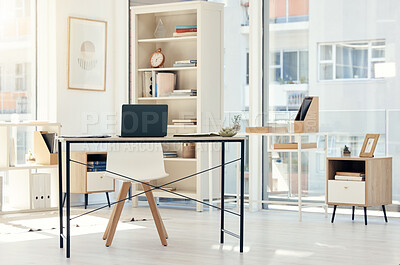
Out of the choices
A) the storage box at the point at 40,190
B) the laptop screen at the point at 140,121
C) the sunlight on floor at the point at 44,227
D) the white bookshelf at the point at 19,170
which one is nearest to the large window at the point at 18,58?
the white bookshelf at the point at 19,170

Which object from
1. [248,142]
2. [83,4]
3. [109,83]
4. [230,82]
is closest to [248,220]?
[248,142]

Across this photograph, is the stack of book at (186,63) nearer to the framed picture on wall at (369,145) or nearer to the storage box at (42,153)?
the storage box at (42,153)

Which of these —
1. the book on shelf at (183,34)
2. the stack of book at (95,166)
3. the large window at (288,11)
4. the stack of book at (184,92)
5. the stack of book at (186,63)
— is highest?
the large window at (288,11)

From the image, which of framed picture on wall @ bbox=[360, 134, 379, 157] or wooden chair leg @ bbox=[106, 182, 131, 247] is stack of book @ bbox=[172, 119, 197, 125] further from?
wooden chair leg @ bbox=[106, 182, 131, 247]

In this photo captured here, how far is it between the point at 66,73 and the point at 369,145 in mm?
3180

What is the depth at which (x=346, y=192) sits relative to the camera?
525 cm

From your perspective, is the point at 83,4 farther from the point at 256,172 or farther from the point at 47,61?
the point at 256,172

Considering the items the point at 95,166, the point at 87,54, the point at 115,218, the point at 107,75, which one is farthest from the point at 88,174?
the point at 115,218

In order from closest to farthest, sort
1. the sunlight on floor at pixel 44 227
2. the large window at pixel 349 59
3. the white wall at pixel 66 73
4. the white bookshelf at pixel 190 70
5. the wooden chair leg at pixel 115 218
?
the wooden chair leg at pixel 115 218 → the sunlight on floor at pixel 44 227 → the large window at pixel 349 59 → the white bookshelf at pixel 190 70 → the white wall at pixel 66 73

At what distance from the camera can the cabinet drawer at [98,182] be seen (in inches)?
240

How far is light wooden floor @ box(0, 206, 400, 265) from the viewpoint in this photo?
3871 mm

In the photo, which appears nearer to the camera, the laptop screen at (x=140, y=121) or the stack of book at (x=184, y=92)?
the laptop screen at (x=140, y=121)

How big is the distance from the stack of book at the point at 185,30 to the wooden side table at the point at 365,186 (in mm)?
1881

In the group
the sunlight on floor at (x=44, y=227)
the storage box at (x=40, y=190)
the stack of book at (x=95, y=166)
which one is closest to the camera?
the sunlight on floor at (x=44, y=227)
